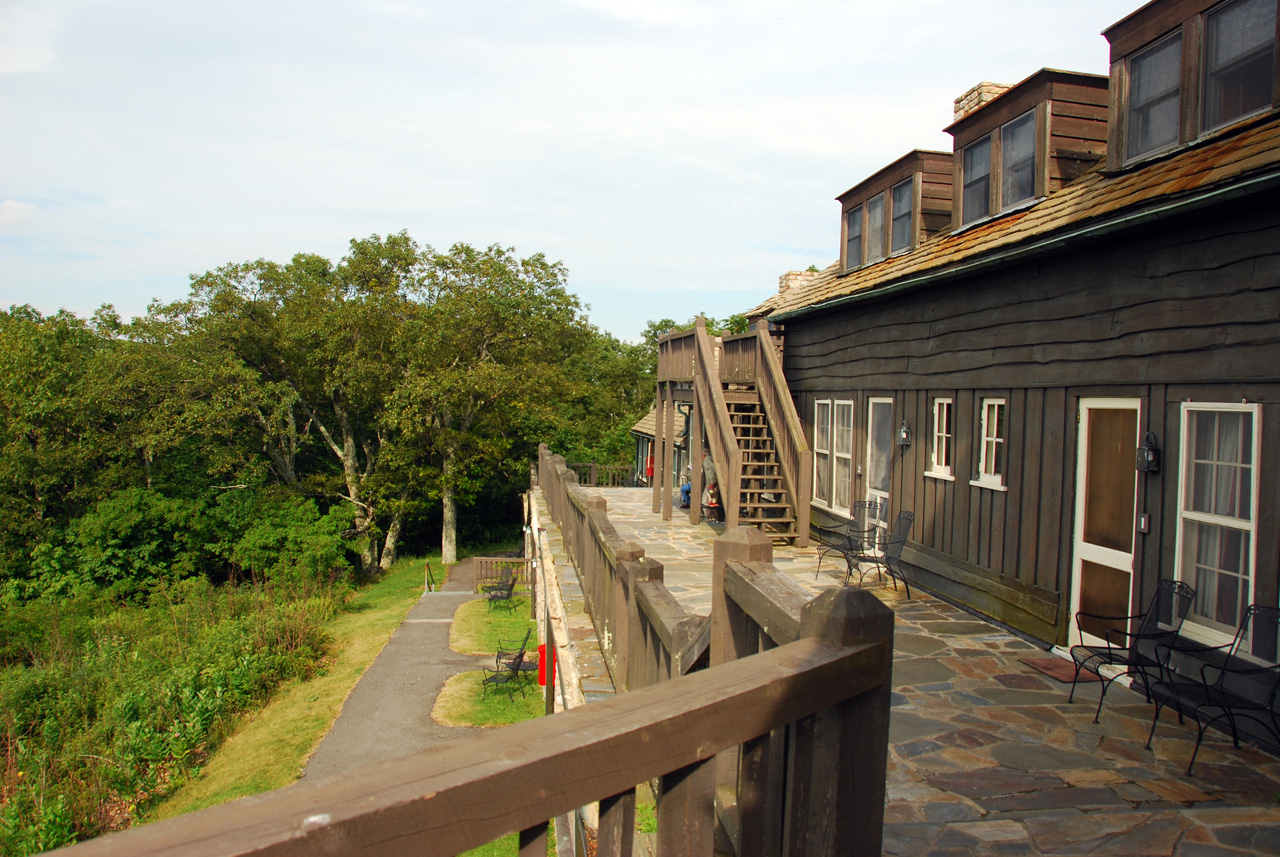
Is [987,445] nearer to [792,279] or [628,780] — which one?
[628,780]

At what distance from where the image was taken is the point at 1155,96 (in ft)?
23.1

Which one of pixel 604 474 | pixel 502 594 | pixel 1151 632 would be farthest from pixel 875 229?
pixel 604 474

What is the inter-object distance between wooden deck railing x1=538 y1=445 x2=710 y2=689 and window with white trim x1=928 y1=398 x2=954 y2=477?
4.68 metres

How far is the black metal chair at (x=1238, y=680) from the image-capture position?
4840 mm

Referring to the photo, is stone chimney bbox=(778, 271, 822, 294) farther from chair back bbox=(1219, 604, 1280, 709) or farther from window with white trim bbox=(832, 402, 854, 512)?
chair back bbox=(1219, 604, 1280, 709)

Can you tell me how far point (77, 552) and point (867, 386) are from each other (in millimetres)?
27185

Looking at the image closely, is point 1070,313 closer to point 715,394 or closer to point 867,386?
point 867,386

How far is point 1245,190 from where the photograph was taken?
511 cm

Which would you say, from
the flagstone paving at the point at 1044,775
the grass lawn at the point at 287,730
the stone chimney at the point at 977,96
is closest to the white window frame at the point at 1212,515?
the flagstone paving at the point at 1044,775

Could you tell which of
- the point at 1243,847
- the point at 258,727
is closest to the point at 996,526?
the point at 1243,847

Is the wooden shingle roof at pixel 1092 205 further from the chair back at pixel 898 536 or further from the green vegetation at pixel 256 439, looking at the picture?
the green vegetation at pixel 256 439

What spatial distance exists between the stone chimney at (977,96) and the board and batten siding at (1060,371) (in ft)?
9.30

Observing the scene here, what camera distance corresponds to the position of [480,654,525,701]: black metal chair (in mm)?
16359

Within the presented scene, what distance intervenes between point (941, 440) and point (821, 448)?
354cm
